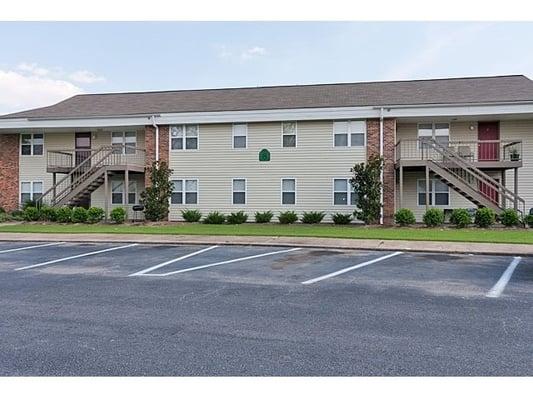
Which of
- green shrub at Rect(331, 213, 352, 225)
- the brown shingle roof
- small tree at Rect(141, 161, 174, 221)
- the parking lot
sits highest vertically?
the brown shingle roof

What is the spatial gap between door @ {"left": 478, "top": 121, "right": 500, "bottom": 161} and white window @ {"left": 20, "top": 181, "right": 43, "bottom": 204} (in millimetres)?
23090

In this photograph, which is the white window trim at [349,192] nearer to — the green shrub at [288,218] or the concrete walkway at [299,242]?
the green shrub at [288,218]

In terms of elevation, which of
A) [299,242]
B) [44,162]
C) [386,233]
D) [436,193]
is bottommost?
[299,242]

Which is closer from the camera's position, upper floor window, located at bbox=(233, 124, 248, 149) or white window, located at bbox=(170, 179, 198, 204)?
upper floor window, located at bbox=(233, 124, 248, 149)

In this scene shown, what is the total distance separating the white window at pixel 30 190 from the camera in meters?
24.9

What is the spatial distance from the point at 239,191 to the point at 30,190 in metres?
12.1

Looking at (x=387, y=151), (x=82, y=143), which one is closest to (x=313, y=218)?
(x=387, y=151)

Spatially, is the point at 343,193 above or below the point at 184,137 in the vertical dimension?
below

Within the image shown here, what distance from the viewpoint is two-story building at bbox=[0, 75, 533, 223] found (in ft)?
66.7

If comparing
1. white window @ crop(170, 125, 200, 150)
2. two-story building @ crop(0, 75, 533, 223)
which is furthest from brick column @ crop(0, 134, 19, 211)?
white window @ crop(170, 125, 200, 150)

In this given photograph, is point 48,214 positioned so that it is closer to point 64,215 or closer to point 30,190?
point 64,215

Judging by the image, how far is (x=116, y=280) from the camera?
8555 millimetres

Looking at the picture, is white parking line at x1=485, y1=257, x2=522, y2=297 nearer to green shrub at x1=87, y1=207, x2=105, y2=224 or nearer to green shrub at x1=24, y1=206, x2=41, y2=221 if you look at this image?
green shrub at x1=87, y1=207, x2=105, y2=224

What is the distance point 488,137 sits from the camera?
21359 mm
